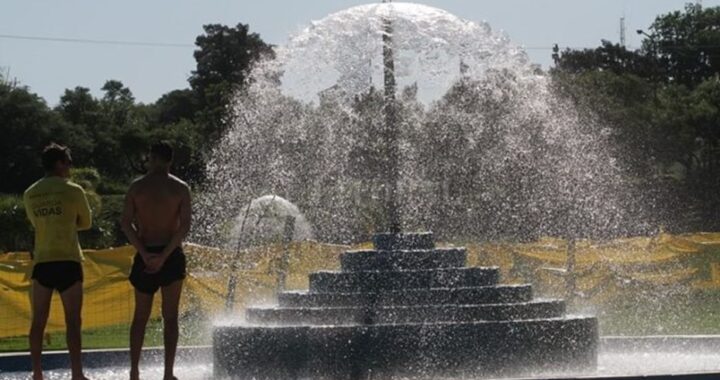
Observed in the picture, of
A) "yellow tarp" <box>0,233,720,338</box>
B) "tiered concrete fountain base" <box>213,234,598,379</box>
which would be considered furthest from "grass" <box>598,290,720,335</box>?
"tiered concrete fountain base" <box>213,234,598,379</box>

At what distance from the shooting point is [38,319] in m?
11.0

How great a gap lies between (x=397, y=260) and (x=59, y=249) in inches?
141

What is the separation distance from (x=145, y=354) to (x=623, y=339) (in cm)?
457

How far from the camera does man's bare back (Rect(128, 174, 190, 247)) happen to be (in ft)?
35.4

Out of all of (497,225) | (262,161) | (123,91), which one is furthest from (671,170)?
(123,91)

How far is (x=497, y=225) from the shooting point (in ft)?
111

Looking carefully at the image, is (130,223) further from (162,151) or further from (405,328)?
(405,328)

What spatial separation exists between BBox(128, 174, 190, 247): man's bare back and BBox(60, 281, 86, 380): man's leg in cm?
60

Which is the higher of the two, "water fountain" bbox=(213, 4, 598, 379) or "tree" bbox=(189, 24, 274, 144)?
"tree" bbox=(189, 24, 274, 144)

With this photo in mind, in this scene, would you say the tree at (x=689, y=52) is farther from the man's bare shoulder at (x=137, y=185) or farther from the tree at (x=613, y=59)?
the man's bare shoulder at (x=137, y=185)

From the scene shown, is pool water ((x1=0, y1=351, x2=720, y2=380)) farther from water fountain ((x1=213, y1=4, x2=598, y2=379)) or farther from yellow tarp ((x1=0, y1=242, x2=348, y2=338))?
yellow tarp ((x1=0, y1=242, x2=348, y2=338))

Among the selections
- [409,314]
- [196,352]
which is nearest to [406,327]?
[409,314]

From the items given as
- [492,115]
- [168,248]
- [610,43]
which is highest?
[610,43]

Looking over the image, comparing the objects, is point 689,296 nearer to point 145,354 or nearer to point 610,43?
point 145,354
